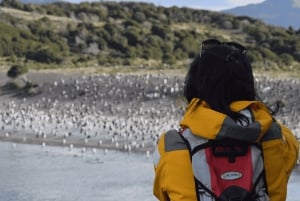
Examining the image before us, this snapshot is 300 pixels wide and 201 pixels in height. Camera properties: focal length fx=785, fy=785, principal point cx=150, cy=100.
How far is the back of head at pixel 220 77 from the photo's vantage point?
2756 mm

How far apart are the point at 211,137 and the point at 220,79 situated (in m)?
0.25

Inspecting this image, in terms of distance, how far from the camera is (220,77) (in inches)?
108

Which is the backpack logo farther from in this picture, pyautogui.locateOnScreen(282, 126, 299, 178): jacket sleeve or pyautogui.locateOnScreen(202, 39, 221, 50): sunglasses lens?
pyautogui.locateOnScreen(202, 39, 221, 50): sunglasses lens

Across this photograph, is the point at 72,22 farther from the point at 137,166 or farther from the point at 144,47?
the point at 137,166

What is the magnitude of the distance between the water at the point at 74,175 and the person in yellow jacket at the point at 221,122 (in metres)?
9.15

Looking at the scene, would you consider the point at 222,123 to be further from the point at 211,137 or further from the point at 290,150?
the point at 290,150

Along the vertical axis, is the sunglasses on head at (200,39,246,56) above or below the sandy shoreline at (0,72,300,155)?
above

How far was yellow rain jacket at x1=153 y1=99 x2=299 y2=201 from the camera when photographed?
8.58ft

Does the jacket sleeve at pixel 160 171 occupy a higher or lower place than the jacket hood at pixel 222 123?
lower

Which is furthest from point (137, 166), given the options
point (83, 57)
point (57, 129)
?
point (83, 57)

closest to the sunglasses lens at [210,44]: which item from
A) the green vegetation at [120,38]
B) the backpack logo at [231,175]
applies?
the backpack logo at [231,175]

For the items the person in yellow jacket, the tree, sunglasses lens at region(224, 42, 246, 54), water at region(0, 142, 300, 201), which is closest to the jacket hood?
the person in yellow jacket

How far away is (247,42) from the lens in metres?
51.7

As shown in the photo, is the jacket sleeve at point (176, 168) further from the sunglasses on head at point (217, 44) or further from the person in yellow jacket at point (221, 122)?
the sunglasses on head at point (217, 44)
